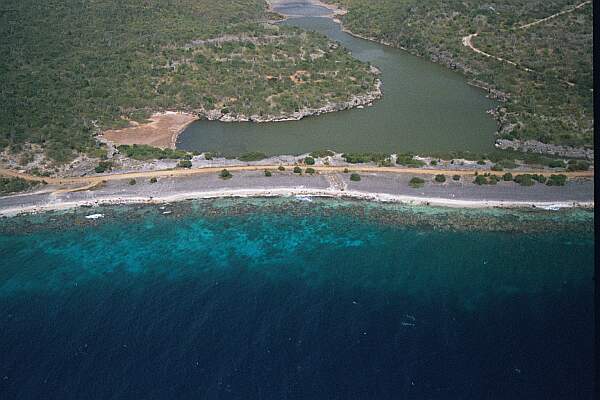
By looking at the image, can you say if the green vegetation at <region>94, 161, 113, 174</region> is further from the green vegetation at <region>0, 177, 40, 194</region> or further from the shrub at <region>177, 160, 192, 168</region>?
the shrub at <region>177, 160, 192, 168</region>

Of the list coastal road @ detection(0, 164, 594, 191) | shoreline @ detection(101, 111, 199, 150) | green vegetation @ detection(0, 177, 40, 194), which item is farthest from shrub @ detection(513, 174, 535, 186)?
green vegetation @ detection(0, 177, 40, 194)

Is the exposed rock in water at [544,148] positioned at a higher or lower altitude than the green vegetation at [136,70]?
lower

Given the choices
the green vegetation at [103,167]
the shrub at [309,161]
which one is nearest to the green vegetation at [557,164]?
the shrub at [309,161]

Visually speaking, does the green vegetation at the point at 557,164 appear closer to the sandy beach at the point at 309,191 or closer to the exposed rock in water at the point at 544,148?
the sandy beach at the point at 309,191

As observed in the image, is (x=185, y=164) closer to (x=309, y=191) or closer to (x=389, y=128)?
(x=309, y=191)

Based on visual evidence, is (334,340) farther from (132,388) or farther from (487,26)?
(487,26)

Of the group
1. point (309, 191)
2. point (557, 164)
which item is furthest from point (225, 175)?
point (557, 164)

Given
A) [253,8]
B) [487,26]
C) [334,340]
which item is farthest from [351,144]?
[253,8]
